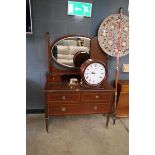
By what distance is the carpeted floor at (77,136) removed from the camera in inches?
78.8

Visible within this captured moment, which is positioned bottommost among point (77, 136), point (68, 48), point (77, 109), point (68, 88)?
point (77, 136)

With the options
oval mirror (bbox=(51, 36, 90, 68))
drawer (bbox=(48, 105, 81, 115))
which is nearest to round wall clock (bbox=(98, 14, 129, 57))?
oval mirror (bbox=(51, 36, 90, 68))

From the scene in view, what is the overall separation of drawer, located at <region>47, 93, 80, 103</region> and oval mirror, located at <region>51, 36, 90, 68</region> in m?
0.55

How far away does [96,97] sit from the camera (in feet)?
7.52

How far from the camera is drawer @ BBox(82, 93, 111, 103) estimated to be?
7.45 feet

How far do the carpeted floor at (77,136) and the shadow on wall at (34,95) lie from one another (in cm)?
15

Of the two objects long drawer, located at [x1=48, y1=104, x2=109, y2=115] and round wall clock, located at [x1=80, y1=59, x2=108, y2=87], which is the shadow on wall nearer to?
long drawer, located at [x1=48, y1=104, x2=109, y2=115]

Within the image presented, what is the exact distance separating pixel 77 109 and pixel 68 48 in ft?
2.85

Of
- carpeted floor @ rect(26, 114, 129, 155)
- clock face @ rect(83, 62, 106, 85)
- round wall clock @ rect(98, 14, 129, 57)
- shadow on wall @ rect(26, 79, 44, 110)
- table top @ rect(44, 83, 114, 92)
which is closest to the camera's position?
carpeted floor @ rect(26, 114, 129, 155)

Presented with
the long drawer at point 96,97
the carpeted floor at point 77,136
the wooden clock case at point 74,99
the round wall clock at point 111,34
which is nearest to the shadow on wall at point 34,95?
the carpeted floor at point 77,136

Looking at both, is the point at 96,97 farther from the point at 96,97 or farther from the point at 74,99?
the point at 74,99

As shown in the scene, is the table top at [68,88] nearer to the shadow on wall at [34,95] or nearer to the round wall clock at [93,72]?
the round wall clock at [93,72]

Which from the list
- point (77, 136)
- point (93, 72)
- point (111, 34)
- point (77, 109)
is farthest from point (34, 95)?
point (111, 34)
